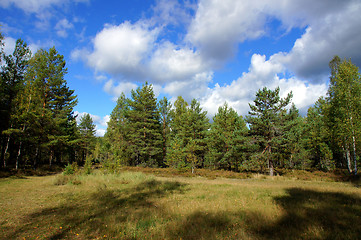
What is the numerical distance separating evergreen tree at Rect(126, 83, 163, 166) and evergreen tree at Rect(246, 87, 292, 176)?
19354 mm

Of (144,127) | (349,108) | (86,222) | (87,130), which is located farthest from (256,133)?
(87,130)

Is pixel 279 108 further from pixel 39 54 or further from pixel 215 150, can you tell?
pixel 39 54

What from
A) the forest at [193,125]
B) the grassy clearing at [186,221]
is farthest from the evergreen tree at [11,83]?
the grassy clearing at [186,221]

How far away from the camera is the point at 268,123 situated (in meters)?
23.8

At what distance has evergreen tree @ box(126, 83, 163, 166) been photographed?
35184 mm

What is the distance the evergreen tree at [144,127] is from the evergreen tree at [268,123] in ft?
63.5

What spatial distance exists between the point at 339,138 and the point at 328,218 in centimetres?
2050

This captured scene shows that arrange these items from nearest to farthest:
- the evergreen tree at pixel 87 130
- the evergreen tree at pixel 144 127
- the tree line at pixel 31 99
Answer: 1. the tree line at pixel 31 99
2. the evergreen tree at pixel 144 127
3. the evergreen tree at pixel 87 130

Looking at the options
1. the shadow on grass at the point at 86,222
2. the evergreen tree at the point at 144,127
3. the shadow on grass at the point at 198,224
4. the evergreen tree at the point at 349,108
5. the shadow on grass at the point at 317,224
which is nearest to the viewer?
the shadow on grass at the point at 317,224

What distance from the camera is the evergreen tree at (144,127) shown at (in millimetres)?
35184

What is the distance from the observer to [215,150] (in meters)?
32.2

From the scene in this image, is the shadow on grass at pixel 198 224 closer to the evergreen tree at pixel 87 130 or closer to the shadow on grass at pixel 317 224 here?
the shadow on grass at pixel 317 224

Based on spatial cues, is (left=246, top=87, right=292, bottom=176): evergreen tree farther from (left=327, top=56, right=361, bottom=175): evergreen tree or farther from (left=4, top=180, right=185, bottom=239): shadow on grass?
(left=4, top=180, right=185, bottom=239): shadow on grass

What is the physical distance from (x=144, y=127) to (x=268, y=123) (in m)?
22.9
